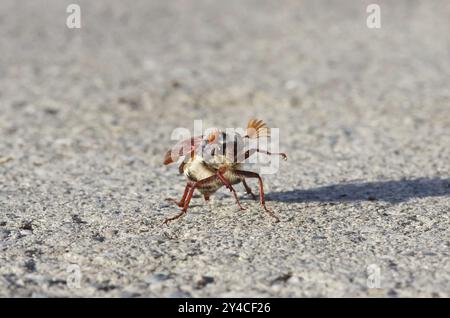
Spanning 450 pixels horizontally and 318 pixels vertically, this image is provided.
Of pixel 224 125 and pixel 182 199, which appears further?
pixel 224 125
